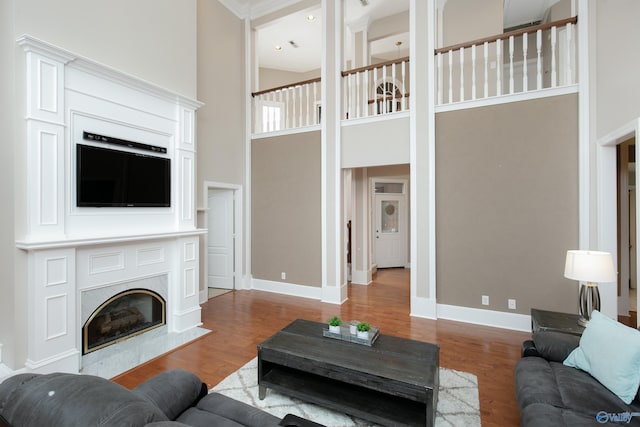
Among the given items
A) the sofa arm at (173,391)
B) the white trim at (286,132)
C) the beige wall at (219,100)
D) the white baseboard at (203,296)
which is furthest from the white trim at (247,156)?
the sofa arm at (173,391)

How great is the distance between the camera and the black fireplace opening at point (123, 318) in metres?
3.25

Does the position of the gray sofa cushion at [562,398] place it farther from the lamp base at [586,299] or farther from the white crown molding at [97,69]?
the white crown molding at [97,69]

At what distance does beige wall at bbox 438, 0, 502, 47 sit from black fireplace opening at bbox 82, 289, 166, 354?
6300 mm

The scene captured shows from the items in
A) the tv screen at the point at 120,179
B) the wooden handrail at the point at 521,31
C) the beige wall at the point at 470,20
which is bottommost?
A: the tv screen at the point at 120,179

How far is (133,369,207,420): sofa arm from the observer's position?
1.65m

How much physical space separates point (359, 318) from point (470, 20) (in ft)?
17.8

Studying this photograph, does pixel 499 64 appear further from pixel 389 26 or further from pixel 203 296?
pixel 203 296

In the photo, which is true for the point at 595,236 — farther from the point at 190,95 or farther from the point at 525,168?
the point at 190,95

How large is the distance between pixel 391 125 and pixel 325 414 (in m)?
3.98

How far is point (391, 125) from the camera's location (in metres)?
4.80

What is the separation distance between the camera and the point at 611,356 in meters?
1.91

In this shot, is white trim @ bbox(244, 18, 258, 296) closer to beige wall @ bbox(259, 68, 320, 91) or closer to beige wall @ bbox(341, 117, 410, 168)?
beige wall @ bbox(341, 117, 410, 168)

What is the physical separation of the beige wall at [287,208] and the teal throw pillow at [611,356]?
3858 mm

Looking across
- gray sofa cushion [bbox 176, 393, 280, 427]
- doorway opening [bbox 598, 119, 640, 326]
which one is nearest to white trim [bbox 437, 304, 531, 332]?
doorway opening [bbox 598, 119, 640, 326]
